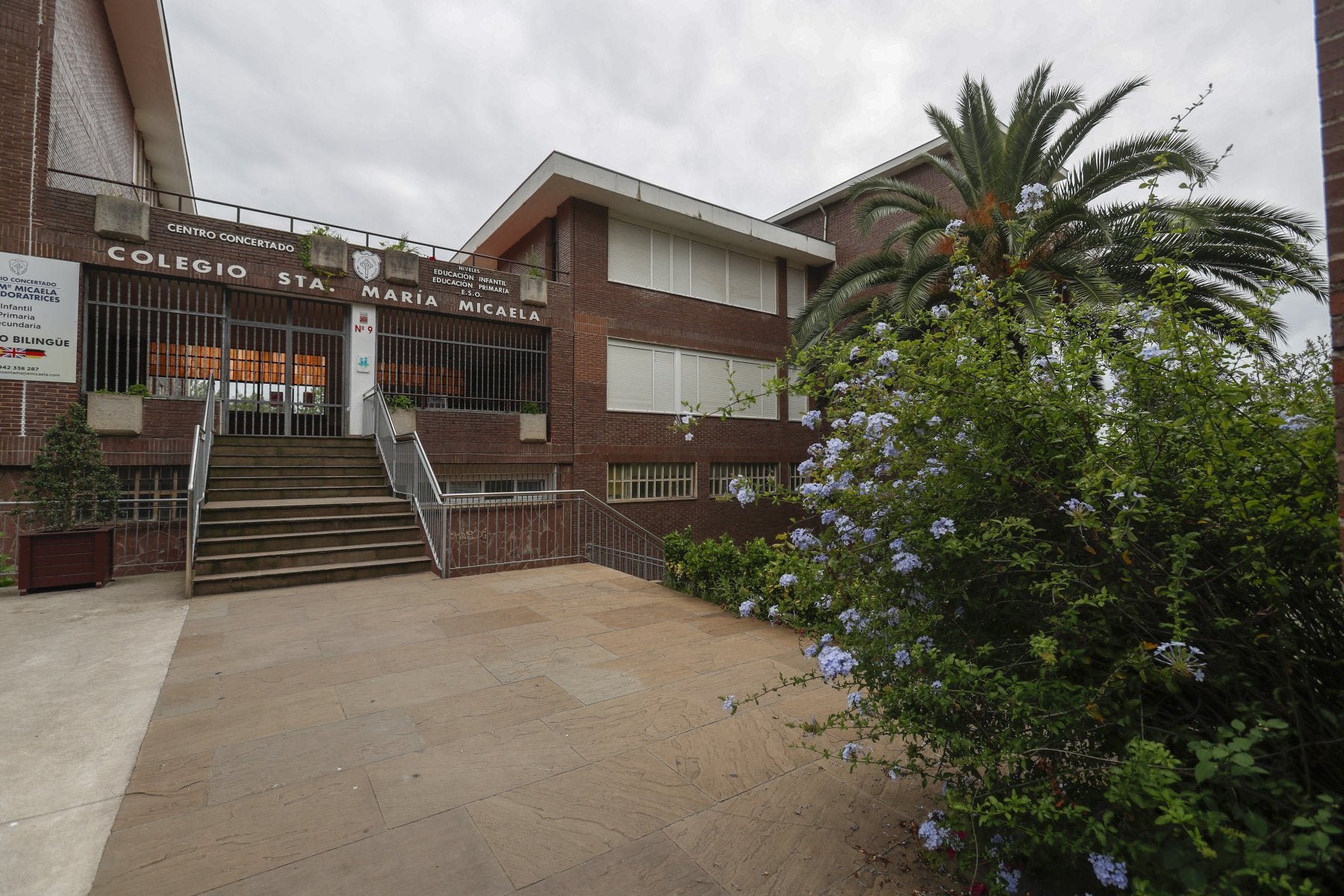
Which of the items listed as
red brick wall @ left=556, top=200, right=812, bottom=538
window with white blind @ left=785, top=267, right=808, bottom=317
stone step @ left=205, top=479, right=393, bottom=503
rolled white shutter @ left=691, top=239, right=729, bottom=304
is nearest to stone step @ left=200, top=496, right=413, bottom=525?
stone step @ left=205, top=479, right=393, bottom=503

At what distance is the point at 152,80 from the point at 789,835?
19.7 metres

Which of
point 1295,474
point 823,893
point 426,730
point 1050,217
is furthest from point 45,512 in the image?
point 1050,217

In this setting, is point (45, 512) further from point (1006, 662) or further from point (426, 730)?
point (1006, 662)

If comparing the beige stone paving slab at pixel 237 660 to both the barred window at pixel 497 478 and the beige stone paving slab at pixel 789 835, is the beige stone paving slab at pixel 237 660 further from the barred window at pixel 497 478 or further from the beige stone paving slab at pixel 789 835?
the barred window at pixel 497 478

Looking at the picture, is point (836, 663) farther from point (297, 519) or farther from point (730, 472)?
point (730, 472)

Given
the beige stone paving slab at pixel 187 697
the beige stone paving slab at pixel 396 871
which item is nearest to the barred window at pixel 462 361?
the beige stone paving slab at pixel 187 697

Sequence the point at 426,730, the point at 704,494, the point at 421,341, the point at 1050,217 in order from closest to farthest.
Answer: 1. the point at 426,730
2. the point at 1050,217
3. the point at 421,341
4. the point at 704,494

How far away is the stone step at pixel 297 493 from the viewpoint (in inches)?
355

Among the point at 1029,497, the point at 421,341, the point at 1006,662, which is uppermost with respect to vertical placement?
the point at 421,341

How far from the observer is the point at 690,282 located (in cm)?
1666

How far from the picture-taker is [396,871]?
2318 mm

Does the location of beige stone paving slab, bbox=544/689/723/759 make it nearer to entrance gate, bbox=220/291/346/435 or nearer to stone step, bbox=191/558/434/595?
stone step, bbox=191/558/434/595

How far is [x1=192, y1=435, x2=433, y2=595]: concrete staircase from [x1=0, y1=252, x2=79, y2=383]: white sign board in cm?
225

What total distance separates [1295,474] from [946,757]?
4.60ft
